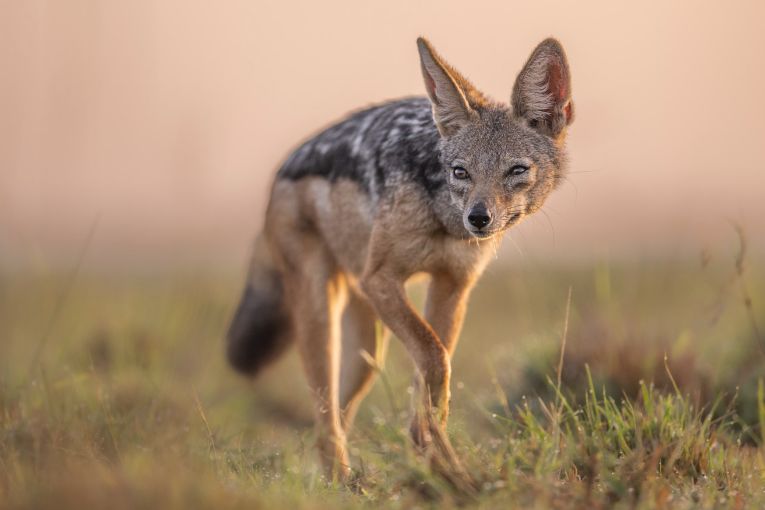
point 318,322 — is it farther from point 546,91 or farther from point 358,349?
point 546,91

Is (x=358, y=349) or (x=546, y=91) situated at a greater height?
(x=546, y=91)

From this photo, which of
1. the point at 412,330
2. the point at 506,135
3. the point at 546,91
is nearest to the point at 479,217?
the point at 506,135

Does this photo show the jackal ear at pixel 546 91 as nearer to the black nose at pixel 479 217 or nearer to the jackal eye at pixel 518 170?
the jackal eye at pixel 518 170

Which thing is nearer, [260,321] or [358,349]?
[358,349]

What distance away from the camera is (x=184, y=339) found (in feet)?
26.5

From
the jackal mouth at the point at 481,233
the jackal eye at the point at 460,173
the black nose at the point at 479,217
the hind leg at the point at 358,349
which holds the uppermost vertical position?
the jackal eye at the point at 460,173

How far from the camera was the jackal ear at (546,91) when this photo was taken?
17.1 ft

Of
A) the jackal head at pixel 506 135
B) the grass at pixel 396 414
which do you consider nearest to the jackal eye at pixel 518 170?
the jackal head at pixel 506 135

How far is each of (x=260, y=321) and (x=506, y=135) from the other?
2640 mm

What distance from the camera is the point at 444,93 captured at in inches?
Result: 211

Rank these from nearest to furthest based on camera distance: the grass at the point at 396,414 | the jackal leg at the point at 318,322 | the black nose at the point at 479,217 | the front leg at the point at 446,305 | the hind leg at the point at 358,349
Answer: the grass at the point at 396,414 < the black nose at the point at 479,217 < the front leg at the point at 446,305 < the jackal leg at the point at 318,322 < the hind leg at the point at 358,349

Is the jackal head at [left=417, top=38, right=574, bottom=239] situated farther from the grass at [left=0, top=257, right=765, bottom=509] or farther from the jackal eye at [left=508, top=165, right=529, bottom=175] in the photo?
the grass at [left=0, top=257, right=765, bottom=509]

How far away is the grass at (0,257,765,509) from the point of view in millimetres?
3848

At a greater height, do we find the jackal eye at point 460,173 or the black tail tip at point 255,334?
the jackal eye at point 460,173
